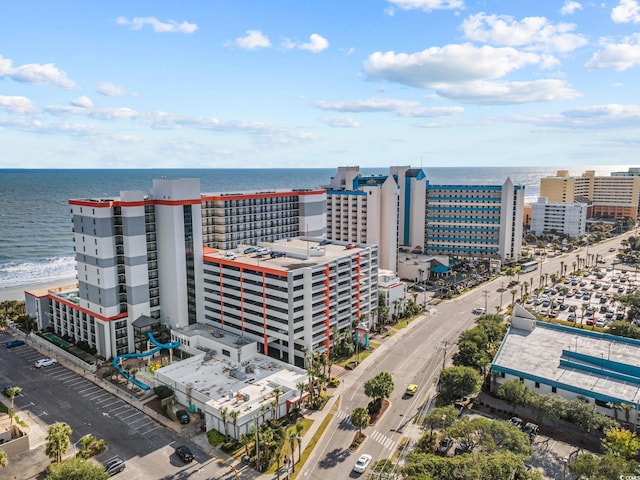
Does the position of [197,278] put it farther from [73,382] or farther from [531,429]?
[531,429]

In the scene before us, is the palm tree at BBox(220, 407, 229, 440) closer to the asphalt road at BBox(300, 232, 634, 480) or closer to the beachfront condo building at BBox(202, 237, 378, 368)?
the asphalt road at BBox(300, 232, 634, 480)

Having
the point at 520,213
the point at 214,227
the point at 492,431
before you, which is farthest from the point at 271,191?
the point at 520,213

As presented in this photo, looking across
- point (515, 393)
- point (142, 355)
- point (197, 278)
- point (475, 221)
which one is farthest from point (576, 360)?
point (475, 221)

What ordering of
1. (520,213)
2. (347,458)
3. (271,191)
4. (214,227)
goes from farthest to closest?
(520,213) → (271,191) → (214,227) → (347,458)

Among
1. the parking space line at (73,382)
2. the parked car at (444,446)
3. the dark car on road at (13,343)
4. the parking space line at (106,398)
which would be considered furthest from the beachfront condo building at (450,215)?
the parked car at (444,446)

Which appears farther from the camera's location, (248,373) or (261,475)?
(248,373)

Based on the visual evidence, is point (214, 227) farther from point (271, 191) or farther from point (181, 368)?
point (181, 368)

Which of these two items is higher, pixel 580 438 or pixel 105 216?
pixel 105 216

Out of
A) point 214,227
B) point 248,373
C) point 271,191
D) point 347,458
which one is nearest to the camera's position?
point 347,458
